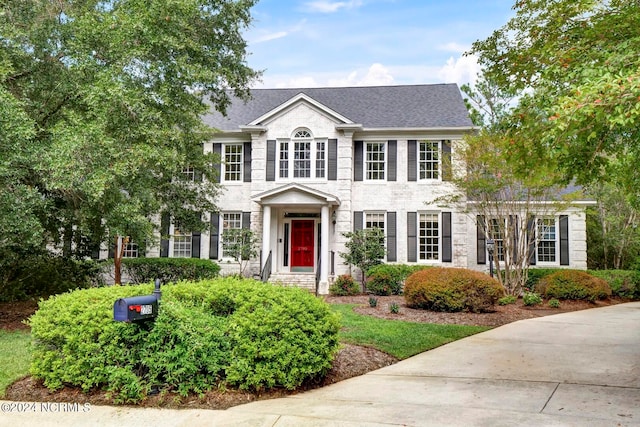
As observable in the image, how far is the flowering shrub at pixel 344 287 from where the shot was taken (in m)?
15.5

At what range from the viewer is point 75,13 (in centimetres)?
1015

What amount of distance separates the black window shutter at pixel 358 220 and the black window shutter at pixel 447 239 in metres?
2.89

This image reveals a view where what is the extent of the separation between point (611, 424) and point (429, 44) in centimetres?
935

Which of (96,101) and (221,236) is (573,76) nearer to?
(96,101)

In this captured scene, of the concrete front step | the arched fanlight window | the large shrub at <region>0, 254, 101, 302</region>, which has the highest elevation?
the arched fanlight window

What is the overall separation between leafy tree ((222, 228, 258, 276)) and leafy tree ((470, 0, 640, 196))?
9.75m

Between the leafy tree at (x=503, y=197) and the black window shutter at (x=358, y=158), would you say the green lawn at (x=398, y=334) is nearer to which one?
the leafy tree at (x=503, y=197)

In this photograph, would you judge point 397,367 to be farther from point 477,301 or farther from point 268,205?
point 268,205

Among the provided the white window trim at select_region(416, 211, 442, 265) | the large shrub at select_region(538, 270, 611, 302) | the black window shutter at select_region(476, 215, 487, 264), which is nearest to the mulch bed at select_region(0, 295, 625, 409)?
the large shrub at select_region(538, 270, 611, 302)

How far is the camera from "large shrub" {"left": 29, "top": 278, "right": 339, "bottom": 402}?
493cm

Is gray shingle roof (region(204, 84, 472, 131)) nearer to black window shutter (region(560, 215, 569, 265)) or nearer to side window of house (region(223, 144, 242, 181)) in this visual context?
side window of house (region(223, 144, 242, 181))

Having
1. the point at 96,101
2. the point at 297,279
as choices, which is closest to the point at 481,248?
the point at 297,279

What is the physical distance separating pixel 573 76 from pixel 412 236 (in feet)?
39.0

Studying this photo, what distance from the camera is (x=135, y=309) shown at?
4.71 m
